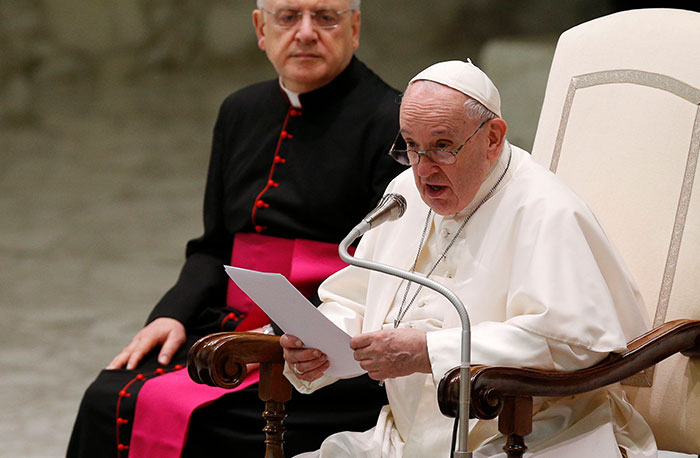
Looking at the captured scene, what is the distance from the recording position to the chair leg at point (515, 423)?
242 cm

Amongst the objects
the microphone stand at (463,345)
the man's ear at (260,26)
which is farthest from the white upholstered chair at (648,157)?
the man's ear at (260,26)

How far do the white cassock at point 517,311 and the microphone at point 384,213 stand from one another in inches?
13.1

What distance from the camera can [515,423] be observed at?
243 centimetres

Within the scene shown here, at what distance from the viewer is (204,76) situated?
372 inches

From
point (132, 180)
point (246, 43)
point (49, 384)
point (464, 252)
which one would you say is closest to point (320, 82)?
point (464, 252)

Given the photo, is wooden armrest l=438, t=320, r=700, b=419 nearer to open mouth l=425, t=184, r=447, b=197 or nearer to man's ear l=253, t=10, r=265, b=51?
open mouth l=425, t=184, r=447, b=197

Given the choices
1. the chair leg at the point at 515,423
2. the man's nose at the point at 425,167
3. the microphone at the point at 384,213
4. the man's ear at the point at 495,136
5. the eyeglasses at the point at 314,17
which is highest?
the eyeglasses at the point at 314,17

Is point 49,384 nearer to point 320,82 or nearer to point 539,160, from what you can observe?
point 320,82

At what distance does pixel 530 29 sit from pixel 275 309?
6558 millimetres

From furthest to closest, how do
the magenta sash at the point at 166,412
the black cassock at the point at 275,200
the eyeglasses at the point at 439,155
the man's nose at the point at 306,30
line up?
the man's nose at the point at 306,30, the black cassock at the point at 275,200, the magenta sash at the point at 166,412, the eyeglasses at the point at 439,155

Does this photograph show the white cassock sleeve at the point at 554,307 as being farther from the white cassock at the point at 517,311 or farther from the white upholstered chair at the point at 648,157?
the white upholstered chair at the point at 648,157

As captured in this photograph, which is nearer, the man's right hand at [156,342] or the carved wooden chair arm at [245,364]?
the carved wooden chair arm at [245,364]

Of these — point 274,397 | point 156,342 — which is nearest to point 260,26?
point 156,342

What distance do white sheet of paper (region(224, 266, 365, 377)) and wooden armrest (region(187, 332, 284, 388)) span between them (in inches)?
5.3
